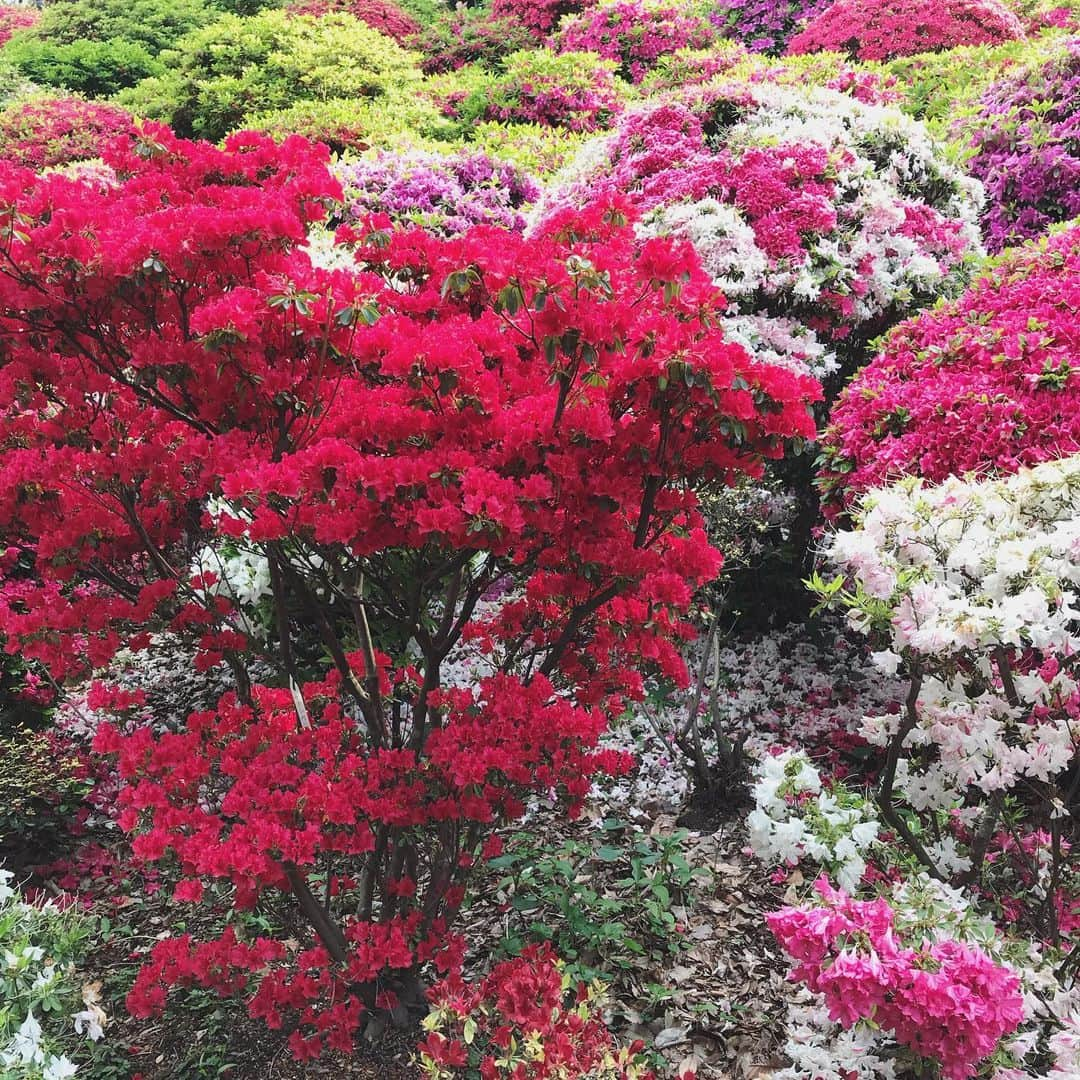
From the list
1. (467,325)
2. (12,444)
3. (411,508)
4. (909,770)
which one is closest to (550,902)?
(909,770)

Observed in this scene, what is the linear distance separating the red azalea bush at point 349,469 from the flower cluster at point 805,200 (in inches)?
92.4

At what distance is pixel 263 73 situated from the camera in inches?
451

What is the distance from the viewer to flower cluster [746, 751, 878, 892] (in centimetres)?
232

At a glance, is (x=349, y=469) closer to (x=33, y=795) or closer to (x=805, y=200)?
(x=33, y=795)

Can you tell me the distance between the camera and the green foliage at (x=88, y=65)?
16172 mm

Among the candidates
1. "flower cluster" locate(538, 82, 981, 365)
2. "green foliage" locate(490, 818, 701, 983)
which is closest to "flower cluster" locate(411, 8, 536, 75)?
"flower cluster" locate(538, 82, 981, 365)

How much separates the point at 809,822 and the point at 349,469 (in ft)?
5.02

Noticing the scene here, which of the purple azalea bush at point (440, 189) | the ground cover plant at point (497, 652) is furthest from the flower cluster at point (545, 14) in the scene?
the ground cover plant at point (497, 652)

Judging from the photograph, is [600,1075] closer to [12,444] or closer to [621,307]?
[621,307]

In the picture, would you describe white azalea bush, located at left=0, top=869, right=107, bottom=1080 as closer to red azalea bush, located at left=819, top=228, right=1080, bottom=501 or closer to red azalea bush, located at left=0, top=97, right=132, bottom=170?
red azalea bush, located at left=819, top=228, right=1080, bottom=501

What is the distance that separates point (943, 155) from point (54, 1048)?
6.19m

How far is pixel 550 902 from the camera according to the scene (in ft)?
10.8

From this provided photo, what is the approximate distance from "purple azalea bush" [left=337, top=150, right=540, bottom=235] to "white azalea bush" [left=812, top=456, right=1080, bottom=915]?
4796 mm

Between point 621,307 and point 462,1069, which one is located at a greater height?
point 621,307
